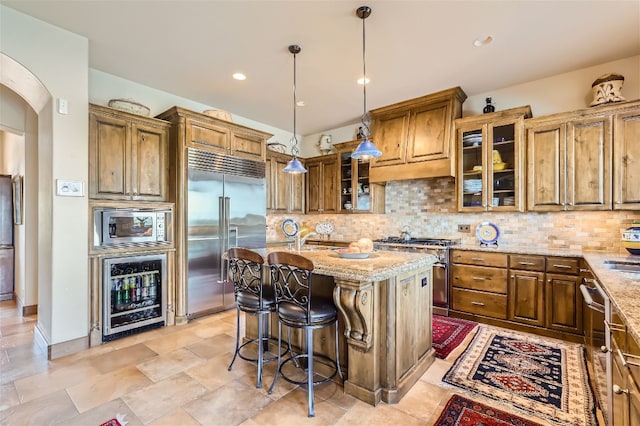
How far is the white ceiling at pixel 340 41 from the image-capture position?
7.97ft

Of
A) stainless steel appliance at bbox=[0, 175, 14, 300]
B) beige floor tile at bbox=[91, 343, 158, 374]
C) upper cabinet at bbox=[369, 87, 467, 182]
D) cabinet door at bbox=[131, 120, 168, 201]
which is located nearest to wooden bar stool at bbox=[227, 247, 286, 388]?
beige floor tile at bbox=[91, 343, 158, 374]

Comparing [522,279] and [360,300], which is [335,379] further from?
[522,279]

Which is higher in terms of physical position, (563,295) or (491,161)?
(491,161)

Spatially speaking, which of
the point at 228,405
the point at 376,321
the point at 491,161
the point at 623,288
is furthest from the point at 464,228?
the point at 228,405

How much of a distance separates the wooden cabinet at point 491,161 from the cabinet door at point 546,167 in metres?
0.10

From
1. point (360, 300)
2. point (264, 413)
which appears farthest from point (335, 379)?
point (360, 300)

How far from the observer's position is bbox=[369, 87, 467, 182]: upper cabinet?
12.9 feet

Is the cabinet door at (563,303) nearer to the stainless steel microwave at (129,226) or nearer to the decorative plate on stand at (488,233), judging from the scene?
the decorative plate on stand at (488,233)

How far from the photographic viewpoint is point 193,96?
13.9ft

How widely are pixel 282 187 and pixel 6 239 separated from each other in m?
4.35

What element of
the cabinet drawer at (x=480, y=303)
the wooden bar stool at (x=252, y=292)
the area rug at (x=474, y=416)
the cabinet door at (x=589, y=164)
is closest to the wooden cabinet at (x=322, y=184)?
the cabinet drawer at (x=480, y=303)

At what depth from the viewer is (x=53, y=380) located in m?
2.34

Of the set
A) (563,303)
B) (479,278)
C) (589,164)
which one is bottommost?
(563,303)

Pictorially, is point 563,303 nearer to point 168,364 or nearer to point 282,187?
point 168,364
